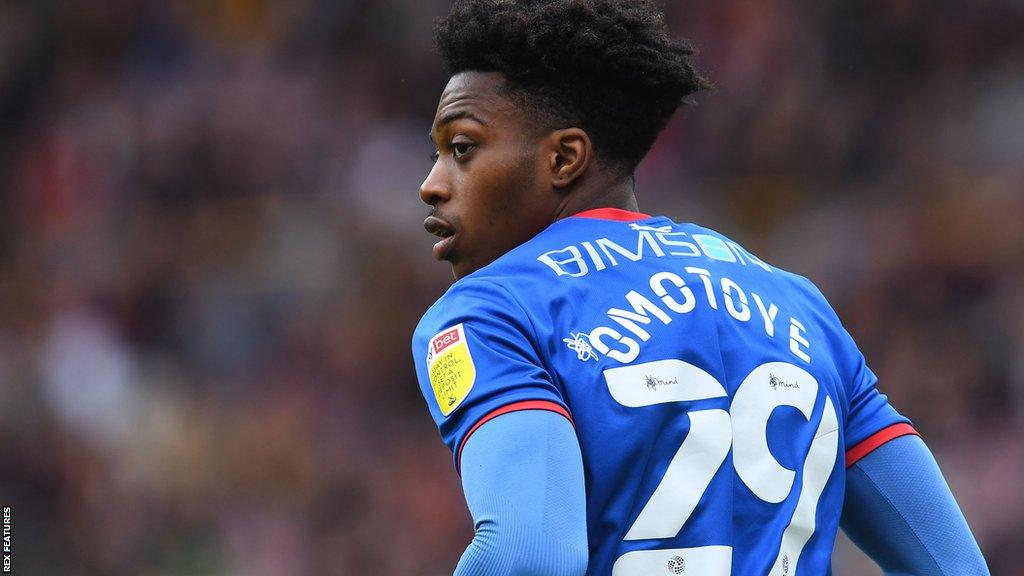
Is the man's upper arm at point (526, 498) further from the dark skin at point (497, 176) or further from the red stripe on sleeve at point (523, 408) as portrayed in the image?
the dark skin at point (497, 176)

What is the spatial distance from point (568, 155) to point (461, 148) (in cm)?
18

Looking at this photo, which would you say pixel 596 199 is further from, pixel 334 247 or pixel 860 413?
pixel 334 247

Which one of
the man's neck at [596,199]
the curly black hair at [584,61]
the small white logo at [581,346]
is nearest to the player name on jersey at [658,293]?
the small white logo at [581,346]

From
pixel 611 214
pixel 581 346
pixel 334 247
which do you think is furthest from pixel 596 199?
pixel 334 247

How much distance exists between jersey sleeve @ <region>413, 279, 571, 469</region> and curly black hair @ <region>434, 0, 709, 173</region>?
1.40ft

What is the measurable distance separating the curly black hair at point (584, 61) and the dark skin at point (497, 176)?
0.10 feet

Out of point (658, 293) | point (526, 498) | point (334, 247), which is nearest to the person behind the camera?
point (526, 498)

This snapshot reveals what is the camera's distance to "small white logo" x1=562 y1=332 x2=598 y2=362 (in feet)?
6.49

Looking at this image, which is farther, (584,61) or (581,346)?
(584,61)

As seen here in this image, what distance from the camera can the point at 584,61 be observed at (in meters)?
2.29

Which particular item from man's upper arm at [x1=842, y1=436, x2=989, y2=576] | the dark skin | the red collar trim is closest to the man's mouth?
the dark skin

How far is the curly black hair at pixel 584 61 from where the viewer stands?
89.5 inches

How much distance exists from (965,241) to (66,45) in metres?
5.79

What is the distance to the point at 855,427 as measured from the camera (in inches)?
88.1
